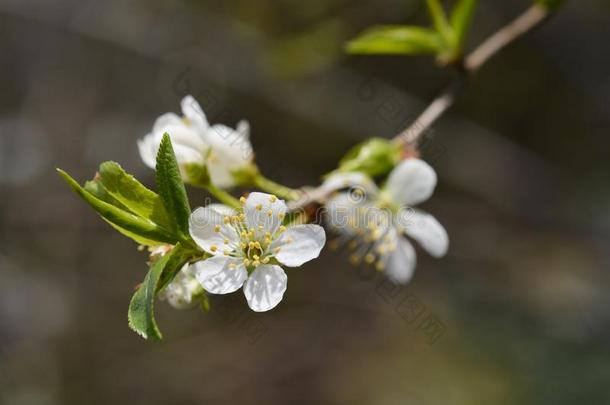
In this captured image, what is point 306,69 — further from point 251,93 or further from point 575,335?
point 575,335

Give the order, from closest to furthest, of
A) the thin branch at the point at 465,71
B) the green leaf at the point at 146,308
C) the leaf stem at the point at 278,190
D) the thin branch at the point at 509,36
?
the green leaf at the point at 146,308
the leaf stem at the point at 278,190
the thin branch at the point at 465,71
the thin branch at the point at 509,36

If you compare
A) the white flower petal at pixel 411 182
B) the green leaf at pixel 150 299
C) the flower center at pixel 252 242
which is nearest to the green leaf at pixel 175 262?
the green leaf at pixel 150 299

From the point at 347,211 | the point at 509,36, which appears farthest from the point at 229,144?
the point at 509,36

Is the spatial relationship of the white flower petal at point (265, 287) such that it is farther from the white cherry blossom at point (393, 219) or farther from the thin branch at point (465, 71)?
the thin branch at point (465, 71)

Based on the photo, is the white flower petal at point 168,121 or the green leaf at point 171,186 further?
the white flower petal at point 168,121

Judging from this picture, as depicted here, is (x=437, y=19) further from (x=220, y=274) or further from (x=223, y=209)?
(x=220, y=274)

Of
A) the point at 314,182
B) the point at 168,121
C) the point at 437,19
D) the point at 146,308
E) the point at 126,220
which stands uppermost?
the point at 314,182
